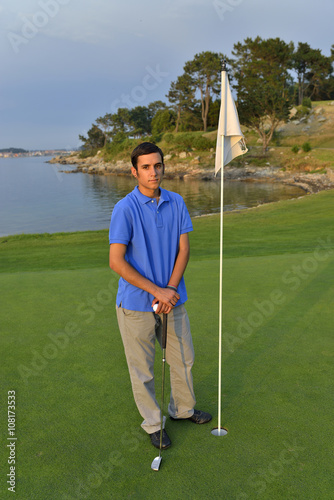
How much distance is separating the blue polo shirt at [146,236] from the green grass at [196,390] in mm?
972

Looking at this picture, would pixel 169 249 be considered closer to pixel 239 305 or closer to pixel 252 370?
pixel 252 370

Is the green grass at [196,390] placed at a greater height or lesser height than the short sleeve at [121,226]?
lesser

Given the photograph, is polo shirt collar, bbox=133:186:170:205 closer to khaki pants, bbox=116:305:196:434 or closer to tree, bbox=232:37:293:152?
khaki pants, bbox=116:305:196:434

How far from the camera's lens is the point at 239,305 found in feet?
18.2

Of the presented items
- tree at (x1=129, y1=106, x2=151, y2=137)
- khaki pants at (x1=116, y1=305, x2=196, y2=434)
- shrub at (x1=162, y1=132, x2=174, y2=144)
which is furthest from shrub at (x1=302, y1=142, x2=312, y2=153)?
tree at (x1=129, y1=106, x2=151, y2=137)

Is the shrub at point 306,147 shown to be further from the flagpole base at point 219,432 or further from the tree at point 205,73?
the flagpole base at point 219,432

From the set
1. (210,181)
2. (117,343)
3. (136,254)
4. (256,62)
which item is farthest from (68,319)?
(256,62)

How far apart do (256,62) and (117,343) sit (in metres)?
67.5

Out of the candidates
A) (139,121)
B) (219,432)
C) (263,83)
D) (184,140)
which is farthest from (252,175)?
(139,121)

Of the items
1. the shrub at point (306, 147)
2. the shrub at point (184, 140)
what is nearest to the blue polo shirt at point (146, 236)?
the shrub at point (306, 147)

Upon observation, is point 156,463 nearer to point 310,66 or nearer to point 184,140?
point 184,140

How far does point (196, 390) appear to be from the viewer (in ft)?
12.0

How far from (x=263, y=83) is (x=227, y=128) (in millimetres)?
59405

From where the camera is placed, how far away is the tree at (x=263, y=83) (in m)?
55.0
